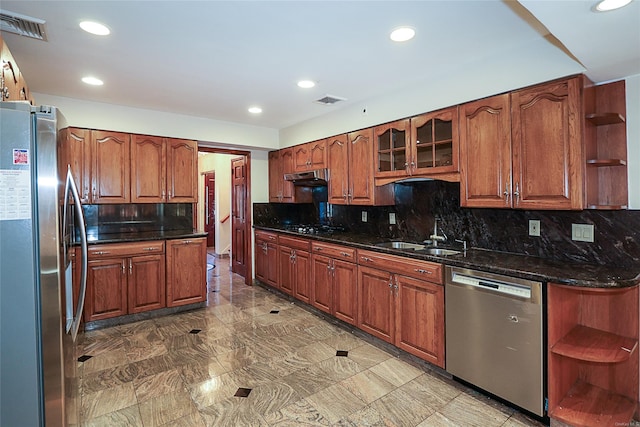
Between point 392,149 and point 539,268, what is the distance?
170 centimetres

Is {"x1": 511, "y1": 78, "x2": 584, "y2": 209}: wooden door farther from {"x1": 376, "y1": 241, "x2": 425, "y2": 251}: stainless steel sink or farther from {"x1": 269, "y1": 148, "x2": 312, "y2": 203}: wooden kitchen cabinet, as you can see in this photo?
{"x1": 269, "y1": 148, "x2": 312, "y2": 203}: wooden kitchen cabinet

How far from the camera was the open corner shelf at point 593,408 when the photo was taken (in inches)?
74.1

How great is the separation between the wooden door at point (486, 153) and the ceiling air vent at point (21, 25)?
2.99 m

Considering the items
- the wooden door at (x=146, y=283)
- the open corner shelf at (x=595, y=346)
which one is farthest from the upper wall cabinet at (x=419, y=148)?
the wooden door at (x=146, y=283)

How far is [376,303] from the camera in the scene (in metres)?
3.07


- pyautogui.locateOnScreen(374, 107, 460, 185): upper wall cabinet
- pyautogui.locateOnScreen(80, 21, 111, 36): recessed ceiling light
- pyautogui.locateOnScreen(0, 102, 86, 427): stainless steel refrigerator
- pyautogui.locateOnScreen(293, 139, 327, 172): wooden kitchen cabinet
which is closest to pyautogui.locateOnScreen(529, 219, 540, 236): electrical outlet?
pyautogui.locateOnScreen(374, 107, 460, 185): upper wall cabinet

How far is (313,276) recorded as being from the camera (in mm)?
3904

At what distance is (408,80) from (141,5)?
2.14 m

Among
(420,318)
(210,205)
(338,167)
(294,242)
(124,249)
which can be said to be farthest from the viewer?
(210,205)

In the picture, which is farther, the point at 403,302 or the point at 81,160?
the point at 81,160

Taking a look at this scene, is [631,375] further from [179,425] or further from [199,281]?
[199,281]

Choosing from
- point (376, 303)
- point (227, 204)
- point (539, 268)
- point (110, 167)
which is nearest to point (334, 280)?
point (376, 303)

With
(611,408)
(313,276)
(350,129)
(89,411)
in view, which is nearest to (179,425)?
(89,411)

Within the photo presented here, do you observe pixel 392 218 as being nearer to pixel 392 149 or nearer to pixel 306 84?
pixel 392 149
